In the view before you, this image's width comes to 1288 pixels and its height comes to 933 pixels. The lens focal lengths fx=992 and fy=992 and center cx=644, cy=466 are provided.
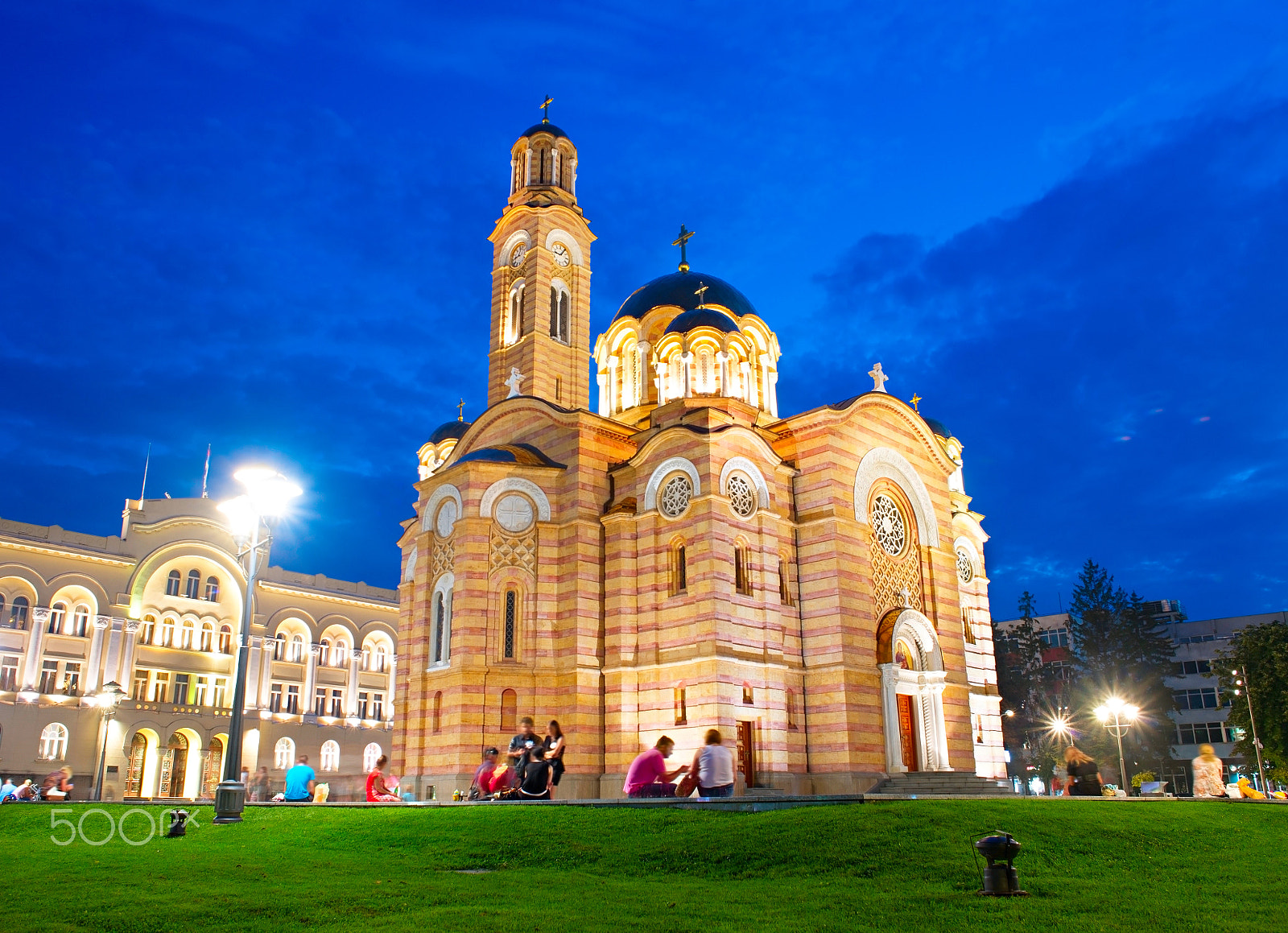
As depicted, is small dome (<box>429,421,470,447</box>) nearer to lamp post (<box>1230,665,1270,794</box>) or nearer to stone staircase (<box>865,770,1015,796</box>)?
stone staircase (<box>865,770,1015,796</box>)

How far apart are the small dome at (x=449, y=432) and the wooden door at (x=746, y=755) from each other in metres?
16.9

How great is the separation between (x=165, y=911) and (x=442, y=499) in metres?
19.4

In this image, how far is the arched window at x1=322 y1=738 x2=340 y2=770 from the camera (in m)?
42.1

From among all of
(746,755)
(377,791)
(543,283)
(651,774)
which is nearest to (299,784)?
(377,791)

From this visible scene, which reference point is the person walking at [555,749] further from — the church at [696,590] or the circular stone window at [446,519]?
the circular stone window at [446,519]

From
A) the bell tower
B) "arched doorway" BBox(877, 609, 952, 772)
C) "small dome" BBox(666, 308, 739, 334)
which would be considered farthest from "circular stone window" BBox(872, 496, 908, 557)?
the bell tower

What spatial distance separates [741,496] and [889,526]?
5371 millimetres

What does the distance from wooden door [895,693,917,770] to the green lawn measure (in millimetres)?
10509

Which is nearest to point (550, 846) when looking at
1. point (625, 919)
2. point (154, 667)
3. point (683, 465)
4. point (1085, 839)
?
point (625, 919)

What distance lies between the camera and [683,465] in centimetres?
2436

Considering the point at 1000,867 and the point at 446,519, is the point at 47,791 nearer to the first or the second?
the point at 446,519

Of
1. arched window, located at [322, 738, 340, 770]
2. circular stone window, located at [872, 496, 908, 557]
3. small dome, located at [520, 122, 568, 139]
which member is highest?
small dome, located at [520, 122, 568, 139]

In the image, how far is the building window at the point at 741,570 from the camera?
23750 millimetres
